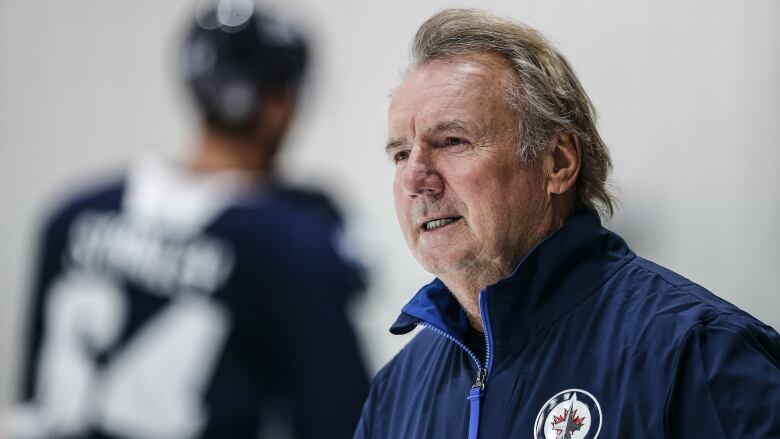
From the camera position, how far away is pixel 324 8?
4.12 m

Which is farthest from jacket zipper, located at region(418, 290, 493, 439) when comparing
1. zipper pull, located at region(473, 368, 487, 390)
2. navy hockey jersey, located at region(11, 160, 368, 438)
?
navy hockey jersey, located at region(11, 160, 368, 438)

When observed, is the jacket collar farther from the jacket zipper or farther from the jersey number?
the jersey number

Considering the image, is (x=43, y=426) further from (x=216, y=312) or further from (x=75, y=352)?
(x=216, y=312)

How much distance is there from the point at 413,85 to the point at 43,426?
205 centimetres

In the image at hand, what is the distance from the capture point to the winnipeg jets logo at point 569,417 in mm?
1373

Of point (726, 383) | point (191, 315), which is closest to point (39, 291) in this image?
point (191, 315)

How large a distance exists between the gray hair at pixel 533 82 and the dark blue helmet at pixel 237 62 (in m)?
1.81

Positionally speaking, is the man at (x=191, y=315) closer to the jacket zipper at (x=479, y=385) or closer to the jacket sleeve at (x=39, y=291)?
the jacket sleeve at (x=39, y=291)

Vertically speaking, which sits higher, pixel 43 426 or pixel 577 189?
pixel 577 189

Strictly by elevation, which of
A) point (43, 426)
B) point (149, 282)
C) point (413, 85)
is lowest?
point (43, 426)

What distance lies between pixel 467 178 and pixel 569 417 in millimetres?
359

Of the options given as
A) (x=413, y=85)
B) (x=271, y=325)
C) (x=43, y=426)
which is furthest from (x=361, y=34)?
(x=413, y=85)

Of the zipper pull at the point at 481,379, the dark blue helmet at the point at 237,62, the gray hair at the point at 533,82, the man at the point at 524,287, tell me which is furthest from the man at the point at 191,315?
the zipper pull at the point at 481,379

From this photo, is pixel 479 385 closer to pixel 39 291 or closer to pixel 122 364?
pixel 122 364
